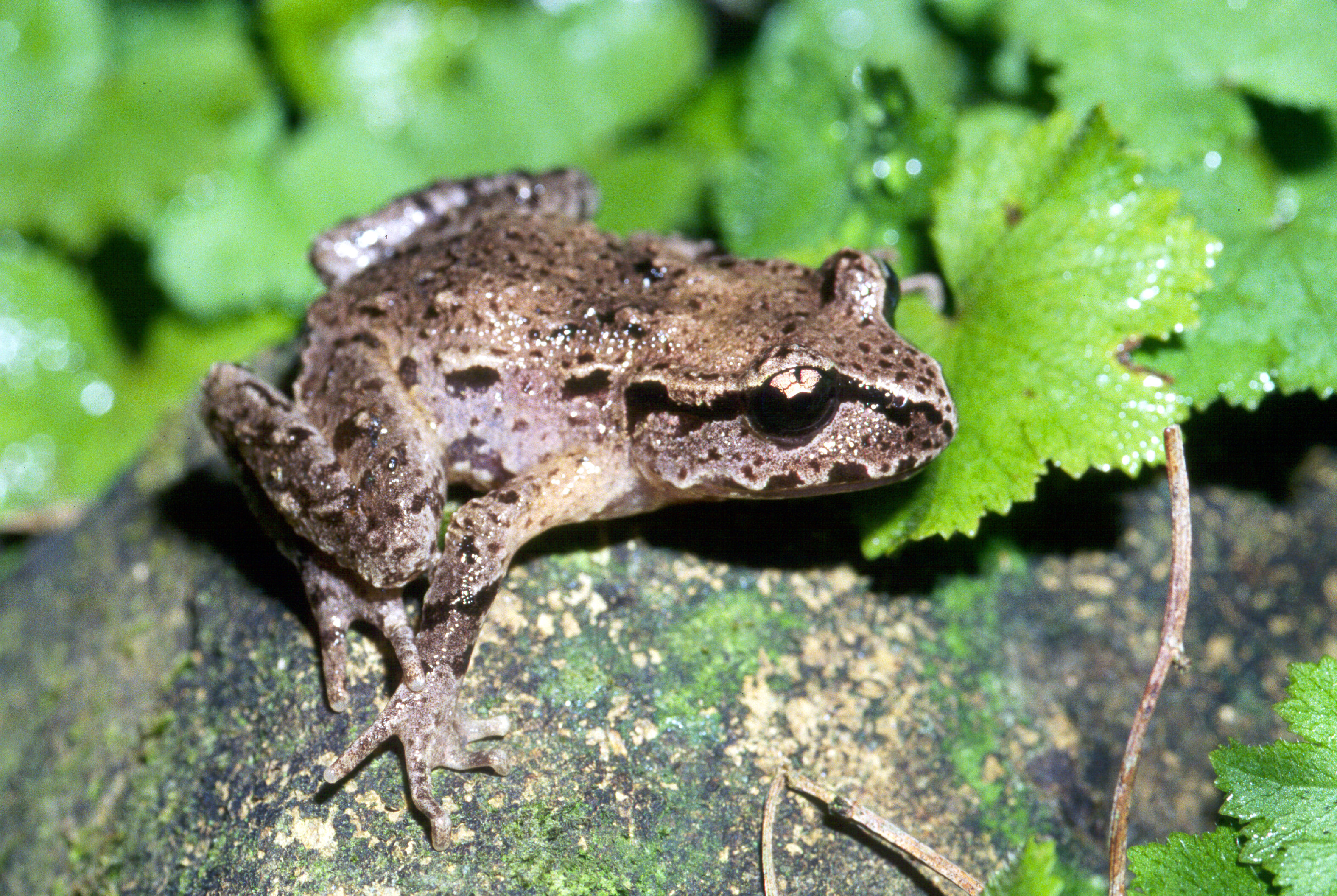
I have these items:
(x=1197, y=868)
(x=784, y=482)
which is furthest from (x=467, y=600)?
(x=1197, y=868)

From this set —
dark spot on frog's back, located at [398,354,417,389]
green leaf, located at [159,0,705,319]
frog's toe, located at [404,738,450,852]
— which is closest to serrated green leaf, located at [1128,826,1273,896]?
frog's toe, located at [404,738,450,852]

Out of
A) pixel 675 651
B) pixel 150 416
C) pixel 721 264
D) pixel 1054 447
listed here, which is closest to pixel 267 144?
pixel 150 416

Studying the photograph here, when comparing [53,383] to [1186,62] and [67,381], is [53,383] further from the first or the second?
[1186,62]

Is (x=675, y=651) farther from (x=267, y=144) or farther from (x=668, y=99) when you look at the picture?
(x=267, y=144)

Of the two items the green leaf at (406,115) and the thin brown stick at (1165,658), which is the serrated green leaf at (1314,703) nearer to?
the thin brown stick at (1165,658)

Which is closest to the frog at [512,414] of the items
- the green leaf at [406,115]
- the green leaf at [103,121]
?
the green leaf at [406,115]

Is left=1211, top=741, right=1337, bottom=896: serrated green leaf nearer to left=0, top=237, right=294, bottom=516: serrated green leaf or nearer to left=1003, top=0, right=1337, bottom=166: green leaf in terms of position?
left=1003, top=0, right=1337, bottom=166: green leaf
